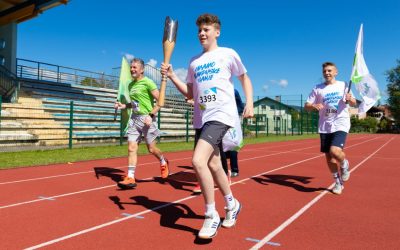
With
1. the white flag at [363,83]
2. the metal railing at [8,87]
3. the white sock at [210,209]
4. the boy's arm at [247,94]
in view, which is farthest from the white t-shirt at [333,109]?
the metal railing at [8,87]

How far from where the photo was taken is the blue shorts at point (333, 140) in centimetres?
590

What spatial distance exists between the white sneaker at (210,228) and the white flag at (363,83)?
3.56 m

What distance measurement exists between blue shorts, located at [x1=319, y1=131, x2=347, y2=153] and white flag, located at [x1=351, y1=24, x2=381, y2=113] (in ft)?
1.71

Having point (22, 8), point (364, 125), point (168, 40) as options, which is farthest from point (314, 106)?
point (364, 125)

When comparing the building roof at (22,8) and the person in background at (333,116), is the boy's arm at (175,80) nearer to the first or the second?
the person in background at (333,116)

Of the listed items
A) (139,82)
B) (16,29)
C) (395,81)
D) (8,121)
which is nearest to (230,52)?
(139,82)

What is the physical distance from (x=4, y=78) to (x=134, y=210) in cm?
1615

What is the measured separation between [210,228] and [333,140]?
3.40 meters

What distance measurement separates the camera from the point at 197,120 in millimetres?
3881

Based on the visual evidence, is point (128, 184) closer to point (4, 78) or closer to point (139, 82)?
point (139, 82)

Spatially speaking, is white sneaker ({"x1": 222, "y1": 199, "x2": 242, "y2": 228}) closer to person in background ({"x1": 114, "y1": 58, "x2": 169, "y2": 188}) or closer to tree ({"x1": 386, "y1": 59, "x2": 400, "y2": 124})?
person in background ({"x1": 114, "y1": 58, "x2": 169, "y2": 188})

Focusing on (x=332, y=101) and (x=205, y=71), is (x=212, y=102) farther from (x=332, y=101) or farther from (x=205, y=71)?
(x=332, y=101)

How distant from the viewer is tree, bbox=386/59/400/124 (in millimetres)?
71875

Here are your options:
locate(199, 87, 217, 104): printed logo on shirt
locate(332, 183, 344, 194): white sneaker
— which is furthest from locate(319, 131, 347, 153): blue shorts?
locate(199, 87, 217, 104): printed logo on shirt
